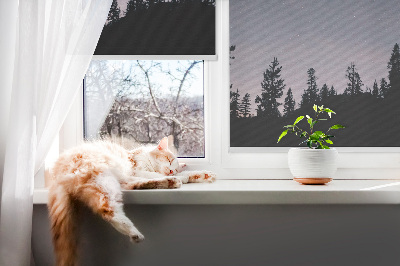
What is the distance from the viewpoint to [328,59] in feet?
5.45

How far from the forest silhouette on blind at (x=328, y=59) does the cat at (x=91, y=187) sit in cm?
54

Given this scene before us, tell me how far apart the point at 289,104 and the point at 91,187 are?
96 cm

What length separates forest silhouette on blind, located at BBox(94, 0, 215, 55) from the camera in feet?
5.18

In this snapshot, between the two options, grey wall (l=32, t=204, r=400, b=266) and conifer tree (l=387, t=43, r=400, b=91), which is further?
conifer tree (l=387, t=43, r=400, b=91)

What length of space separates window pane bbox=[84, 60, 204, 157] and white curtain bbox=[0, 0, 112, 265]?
0.33 m

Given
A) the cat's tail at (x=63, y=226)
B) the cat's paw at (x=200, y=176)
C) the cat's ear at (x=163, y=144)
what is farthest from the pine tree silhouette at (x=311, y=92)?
the cat's tail at (x=63, y=226)

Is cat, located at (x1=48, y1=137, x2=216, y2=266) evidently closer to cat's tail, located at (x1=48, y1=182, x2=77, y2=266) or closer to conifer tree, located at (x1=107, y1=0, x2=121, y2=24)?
cat's tail, located at (x1=48, y1=182, x2=77, y2=266)

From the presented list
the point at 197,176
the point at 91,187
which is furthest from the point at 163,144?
the point at 91,187

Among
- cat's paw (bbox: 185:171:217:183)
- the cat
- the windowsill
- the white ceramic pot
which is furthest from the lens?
cat's paw (bbox: 185:171:217:183)

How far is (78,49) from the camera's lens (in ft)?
4.45

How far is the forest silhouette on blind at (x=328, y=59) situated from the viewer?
165cm

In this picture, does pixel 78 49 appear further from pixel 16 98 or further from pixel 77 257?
pixel 77 257

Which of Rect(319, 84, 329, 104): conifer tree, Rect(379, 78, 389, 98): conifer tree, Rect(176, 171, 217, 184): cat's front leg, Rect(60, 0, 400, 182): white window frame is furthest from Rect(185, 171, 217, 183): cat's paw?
Rect(379, 78, 389, 98): conifer tree

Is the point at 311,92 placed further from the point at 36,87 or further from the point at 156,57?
the point at 36,87
